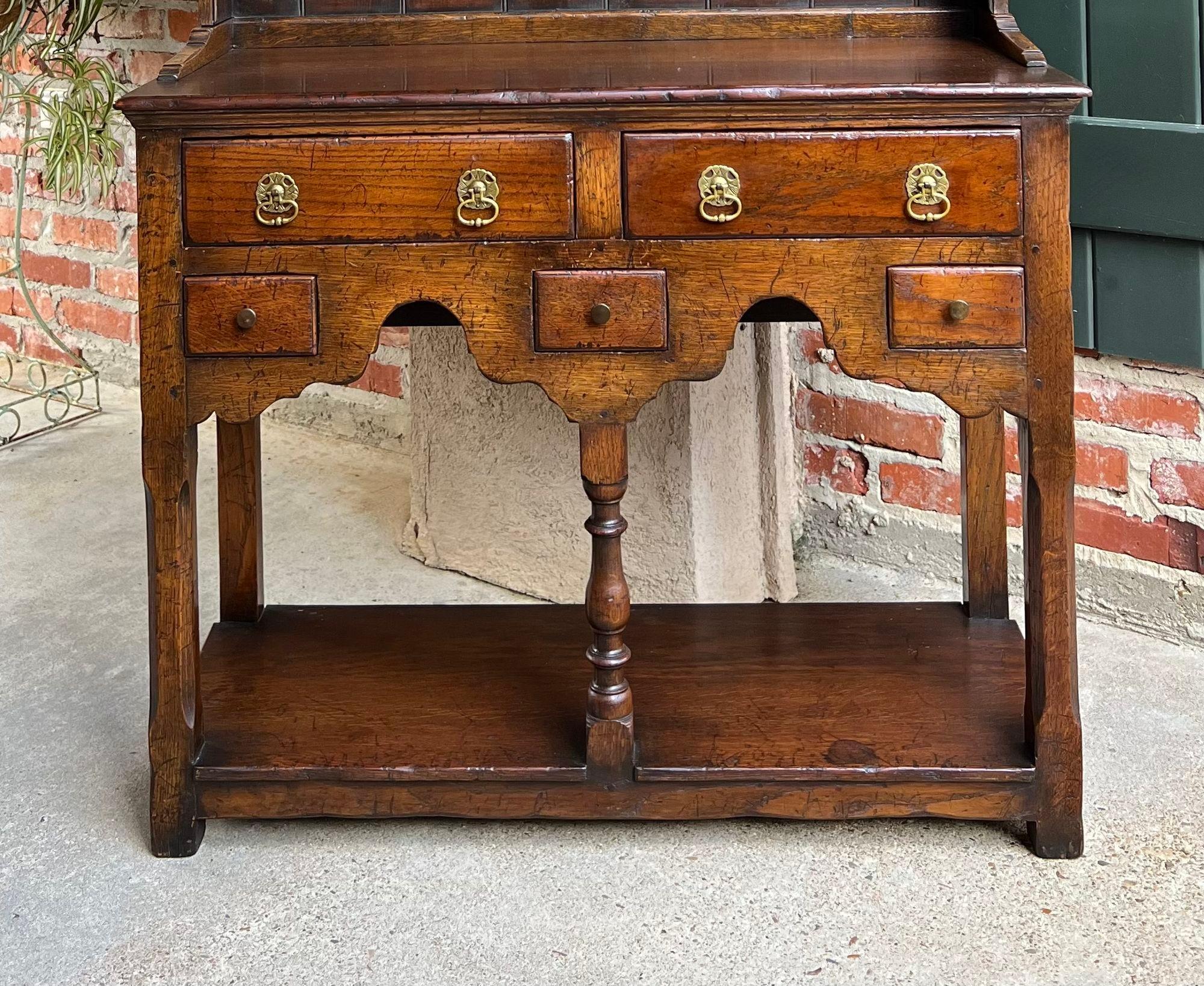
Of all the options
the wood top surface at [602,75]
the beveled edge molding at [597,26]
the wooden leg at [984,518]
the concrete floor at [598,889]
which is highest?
the beveled edge molding at [597,26]

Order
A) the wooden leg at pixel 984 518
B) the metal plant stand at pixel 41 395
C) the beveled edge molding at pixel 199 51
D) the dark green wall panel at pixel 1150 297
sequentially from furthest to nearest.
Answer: the metal plant stand at pixel 41 395 → the dark green wall panel at pixel 1150 297 → the wooden leg at pixel 984 518 → the beveled edge molding at pixel 199 51

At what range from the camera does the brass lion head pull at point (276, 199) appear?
191 centimetres

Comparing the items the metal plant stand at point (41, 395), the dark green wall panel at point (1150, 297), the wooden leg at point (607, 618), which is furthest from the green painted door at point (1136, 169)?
the metal plant stand at point (41, 395)

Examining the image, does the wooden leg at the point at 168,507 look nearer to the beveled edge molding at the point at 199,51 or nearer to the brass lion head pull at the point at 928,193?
the beveled edge molding at the point at 199,51

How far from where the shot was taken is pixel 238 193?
6.29ft

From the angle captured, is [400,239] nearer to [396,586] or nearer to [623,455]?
[623,455]

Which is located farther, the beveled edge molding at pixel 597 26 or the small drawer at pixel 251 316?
the beveled edge molding at pixel 597 26

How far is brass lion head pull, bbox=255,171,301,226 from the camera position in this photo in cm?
191

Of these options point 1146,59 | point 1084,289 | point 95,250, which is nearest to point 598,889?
point 1084,289

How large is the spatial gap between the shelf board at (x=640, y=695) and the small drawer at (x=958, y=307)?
55 cm

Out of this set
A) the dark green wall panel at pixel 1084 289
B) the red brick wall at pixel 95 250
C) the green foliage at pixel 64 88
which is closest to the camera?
the dark green wall panel at pixel 1084 289

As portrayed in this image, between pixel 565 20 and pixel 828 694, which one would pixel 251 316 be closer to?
pixel 565 20

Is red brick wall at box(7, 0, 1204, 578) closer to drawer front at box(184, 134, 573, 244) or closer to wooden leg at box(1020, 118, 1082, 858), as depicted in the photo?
wooden leg at box(1020, 118, 1082, 858)

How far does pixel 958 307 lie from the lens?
74.8 inches
